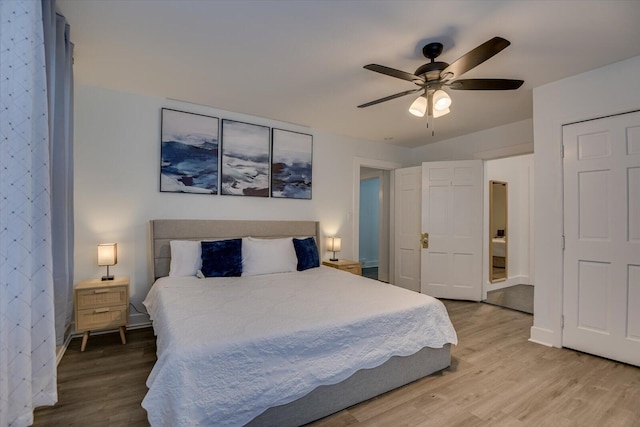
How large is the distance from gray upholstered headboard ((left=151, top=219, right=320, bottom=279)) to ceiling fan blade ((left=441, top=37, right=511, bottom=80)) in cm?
269

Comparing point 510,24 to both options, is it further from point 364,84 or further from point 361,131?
point 361,131

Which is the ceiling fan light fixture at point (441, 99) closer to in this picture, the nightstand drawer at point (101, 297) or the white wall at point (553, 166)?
the white wall at point (553, 166)

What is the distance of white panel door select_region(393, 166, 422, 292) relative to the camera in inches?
201

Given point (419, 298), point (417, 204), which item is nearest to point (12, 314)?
point (419, 298)

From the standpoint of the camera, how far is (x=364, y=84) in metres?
3.04

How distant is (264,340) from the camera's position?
5.61ft

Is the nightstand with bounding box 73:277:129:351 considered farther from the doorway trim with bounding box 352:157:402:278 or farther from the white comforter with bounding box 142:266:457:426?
the doorway trim with bounding box 352:157:402:278

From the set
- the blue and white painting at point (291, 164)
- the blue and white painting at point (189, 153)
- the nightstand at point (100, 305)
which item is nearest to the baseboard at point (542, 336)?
the blue and white painting at point (291, 164)

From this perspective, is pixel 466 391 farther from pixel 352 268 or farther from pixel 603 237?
pixel 352 268

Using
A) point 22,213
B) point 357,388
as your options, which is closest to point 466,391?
point 357,388

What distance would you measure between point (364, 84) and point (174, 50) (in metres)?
1.74

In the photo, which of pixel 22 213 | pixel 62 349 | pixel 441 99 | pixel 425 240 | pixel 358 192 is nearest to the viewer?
pixel 22 213

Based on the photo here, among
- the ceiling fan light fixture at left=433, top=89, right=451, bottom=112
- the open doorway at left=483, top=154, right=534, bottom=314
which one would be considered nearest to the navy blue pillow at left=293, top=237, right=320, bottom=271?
the ceiling fan light fixture at left=433, top=89, right=451, bottom=112

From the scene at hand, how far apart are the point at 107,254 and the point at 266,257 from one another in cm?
159
